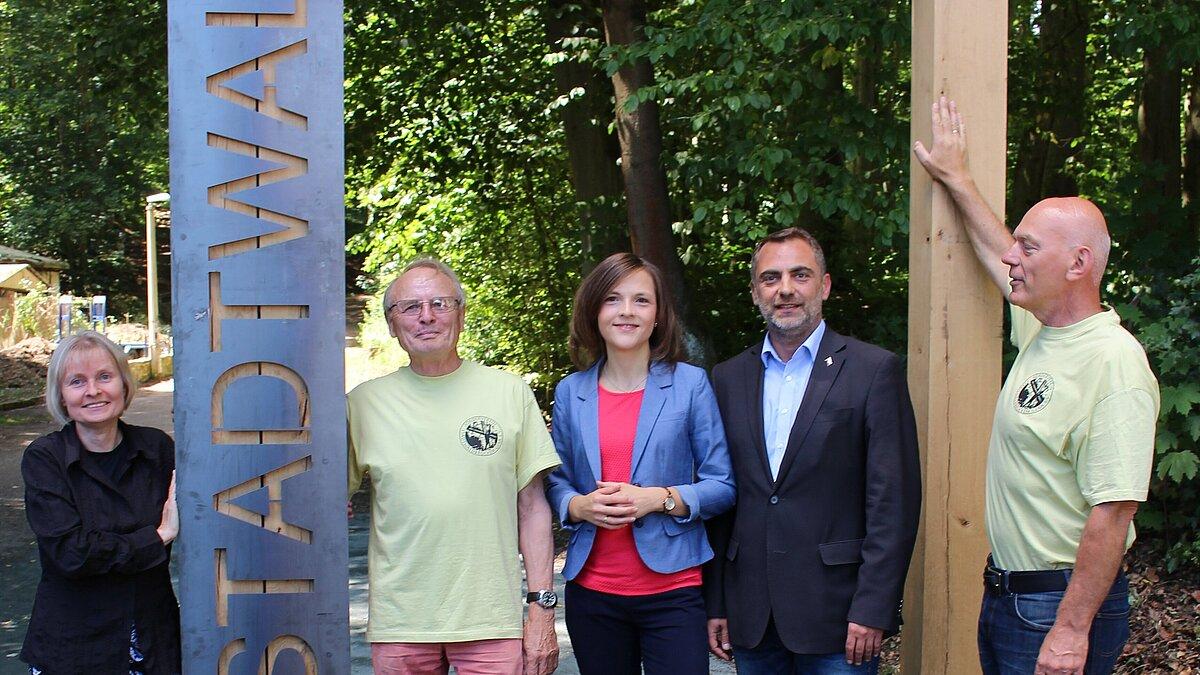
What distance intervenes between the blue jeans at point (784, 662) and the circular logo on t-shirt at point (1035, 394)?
79 cm

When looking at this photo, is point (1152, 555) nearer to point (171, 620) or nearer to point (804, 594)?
point (804, 594)

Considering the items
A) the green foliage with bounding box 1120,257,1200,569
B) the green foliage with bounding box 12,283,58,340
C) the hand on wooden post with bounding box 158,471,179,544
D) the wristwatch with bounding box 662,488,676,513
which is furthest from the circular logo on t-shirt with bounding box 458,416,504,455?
the green foliage with bounding box 12,283,58,340

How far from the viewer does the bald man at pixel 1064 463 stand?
2.68 metres

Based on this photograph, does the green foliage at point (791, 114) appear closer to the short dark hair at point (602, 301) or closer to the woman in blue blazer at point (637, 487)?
the short dark hair at point (602, 301)

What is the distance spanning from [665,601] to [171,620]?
1315 mm

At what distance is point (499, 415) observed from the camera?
10.5ft

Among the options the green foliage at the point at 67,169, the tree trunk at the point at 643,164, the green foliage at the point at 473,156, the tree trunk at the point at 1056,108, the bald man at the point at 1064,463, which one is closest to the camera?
the bald man at the point at 1064,463

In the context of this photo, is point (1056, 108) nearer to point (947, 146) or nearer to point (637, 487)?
point (947, 146)

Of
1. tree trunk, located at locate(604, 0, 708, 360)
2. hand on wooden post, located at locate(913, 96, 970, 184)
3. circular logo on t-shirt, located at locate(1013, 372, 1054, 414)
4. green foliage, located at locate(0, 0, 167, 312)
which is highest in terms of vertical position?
green foliage, located at locate(0, 0, 167, 312)

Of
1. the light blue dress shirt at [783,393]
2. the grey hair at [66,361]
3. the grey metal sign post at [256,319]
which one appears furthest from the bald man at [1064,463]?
the grey hair at [66,361]

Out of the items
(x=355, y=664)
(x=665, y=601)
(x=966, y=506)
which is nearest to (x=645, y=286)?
(x=665, y=601)

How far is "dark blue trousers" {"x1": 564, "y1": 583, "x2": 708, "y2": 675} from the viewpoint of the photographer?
3.21 meters

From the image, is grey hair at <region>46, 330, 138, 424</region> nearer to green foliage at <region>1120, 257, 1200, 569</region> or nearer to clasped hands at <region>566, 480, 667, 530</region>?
clasped hands at <region>566, 480, 667, 530</region>

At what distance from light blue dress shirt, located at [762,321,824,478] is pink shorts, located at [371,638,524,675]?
0.85 m
